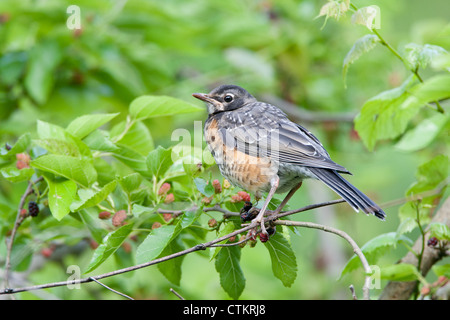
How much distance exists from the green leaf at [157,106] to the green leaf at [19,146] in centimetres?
66

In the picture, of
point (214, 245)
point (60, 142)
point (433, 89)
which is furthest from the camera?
point (60, 142)

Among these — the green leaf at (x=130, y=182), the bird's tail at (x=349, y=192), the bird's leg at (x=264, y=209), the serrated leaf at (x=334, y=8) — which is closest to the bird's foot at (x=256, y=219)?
the bird's leg at (x=264, y=209)

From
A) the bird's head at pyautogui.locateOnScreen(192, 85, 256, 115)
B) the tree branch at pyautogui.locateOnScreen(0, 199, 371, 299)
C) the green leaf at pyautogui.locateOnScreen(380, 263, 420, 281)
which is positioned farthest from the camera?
the bird's head at pyautogui.locateOnScreen(192, 85, 256, 115)

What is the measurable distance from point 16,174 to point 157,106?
3.05ft

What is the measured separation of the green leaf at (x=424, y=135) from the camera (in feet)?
11.9

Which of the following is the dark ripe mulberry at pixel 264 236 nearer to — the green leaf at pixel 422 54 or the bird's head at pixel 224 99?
the green leaf at pixel 422 54

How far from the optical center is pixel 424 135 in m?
3.72

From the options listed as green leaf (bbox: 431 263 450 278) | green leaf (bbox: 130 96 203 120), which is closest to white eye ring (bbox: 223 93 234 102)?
green leaf (bbox: 130 96 203 120)

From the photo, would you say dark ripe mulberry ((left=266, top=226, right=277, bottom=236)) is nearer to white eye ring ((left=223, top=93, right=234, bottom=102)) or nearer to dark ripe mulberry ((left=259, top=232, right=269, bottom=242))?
dark ripe mulberry ((left=259, top=232, right=269, bottom=242))

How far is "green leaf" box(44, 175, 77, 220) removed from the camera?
320 cm

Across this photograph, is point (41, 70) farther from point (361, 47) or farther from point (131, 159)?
point (361, 47)

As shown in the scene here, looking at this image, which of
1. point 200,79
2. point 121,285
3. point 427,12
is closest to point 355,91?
point 200,79

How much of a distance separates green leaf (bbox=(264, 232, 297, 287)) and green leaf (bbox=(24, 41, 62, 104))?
2.62 meters

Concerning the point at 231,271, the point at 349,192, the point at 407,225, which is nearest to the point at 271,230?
the point at 231,271
